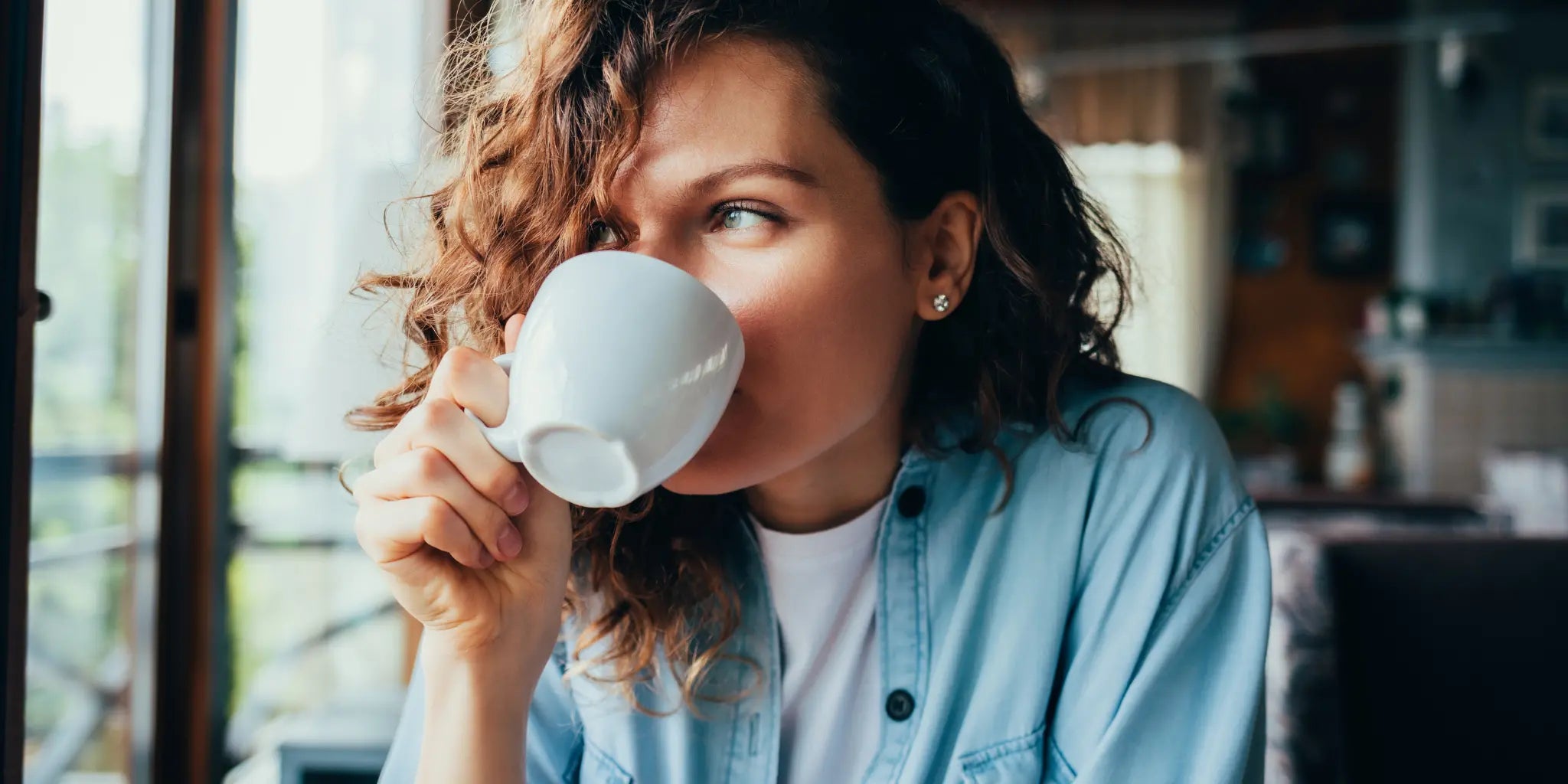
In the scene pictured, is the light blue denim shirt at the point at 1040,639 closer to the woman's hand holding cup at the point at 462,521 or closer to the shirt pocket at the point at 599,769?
the shirt pocket at the point at 599,769

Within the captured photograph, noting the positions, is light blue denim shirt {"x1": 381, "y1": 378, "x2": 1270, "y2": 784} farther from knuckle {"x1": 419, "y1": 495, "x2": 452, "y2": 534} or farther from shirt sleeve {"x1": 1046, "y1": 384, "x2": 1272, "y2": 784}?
knuckle {"x1": 419, "y1": 495, "x2": 452, "y2": 534}

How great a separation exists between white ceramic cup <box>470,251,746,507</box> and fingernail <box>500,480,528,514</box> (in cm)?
5

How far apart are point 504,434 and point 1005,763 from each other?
1.73ft

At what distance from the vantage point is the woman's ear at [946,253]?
0.98 meters

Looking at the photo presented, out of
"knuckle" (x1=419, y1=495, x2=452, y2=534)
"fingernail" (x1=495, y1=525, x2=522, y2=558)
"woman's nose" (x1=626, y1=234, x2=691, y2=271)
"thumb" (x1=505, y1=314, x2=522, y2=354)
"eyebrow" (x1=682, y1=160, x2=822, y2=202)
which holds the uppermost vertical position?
"eyebrow" (x1=682, y1=160, x2=822, y2=202)

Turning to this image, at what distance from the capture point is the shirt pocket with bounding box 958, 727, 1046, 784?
35.9 inches

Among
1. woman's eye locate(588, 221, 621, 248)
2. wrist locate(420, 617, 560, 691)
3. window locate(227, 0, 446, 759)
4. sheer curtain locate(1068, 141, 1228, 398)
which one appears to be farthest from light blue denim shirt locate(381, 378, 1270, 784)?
sheer curtain locate(1068, 141, 1228, 398)

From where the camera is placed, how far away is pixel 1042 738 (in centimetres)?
93

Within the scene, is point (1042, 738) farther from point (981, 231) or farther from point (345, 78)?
point (345, 78)

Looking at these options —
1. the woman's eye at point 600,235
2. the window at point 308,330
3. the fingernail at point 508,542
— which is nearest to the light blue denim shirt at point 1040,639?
the fingernail at point 508,542

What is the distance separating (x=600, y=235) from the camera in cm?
88

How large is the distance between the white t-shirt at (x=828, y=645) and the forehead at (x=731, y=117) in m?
0.37

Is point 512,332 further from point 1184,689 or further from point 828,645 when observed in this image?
point 1184,689

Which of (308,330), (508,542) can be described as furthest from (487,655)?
(308,330)
